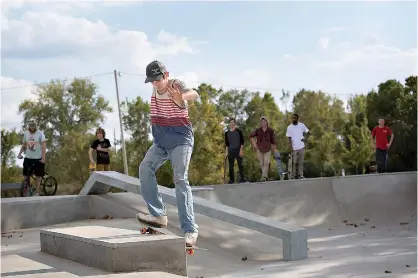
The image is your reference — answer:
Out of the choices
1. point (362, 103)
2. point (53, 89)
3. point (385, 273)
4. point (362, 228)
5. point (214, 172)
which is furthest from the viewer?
point (362, 103)

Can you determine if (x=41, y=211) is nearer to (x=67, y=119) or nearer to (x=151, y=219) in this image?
(x=151, y=219)

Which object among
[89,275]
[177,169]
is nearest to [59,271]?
[89,275]

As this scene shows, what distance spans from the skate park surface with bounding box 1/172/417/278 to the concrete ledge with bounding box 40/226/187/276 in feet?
0.44

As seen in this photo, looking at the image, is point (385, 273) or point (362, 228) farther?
Result: point (362, 228)

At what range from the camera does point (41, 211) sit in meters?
12.1

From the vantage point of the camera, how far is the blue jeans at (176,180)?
6.65m

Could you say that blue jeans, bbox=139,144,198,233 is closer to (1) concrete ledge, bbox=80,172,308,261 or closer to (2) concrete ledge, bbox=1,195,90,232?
(1) concrete ledge, bbox=80,172,308,261

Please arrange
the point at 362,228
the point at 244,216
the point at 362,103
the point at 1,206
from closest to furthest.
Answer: the point at 244,216, the point at 1,206, the point at 362,228, the point at 362,103

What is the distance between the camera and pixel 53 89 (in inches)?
2307

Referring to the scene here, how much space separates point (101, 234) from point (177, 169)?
116cm

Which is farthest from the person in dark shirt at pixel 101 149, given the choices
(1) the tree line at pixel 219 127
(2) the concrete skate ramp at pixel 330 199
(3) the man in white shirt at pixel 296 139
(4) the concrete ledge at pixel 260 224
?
(1) the tree line at pixel 219 127

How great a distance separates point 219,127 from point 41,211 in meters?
40.9

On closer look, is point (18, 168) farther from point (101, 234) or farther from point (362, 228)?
point (101, 234)

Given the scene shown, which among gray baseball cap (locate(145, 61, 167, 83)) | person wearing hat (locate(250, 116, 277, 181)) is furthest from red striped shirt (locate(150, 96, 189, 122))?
person wearing hat (locate(250, 116, 277, 181))
